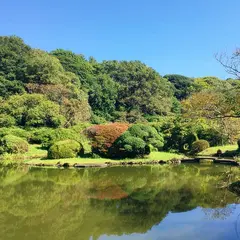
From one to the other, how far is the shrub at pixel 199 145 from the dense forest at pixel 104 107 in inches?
52.8

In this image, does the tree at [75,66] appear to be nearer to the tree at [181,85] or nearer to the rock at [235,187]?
the tree at [181,85]

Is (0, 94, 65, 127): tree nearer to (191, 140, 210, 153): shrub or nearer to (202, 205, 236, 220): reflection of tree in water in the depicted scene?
(191, 140, 210, 153): shrub

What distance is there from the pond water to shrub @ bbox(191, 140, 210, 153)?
810 cm

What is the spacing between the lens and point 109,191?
37.4ft

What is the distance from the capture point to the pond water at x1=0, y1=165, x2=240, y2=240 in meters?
7.05

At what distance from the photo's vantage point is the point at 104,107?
1711 inches

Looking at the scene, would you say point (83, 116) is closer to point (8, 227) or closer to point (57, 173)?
point (57, 173)

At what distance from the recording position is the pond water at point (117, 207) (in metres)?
7.05

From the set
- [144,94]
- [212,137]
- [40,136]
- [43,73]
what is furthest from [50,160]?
[144,94]

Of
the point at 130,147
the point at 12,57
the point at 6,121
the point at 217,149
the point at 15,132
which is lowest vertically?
the point at 217,149

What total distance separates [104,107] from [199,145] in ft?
73.7

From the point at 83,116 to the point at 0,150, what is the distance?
11747 mm

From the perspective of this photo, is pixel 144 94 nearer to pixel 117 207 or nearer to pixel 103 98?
pixel 103 98

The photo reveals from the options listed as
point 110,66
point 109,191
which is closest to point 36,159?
point 109,191
